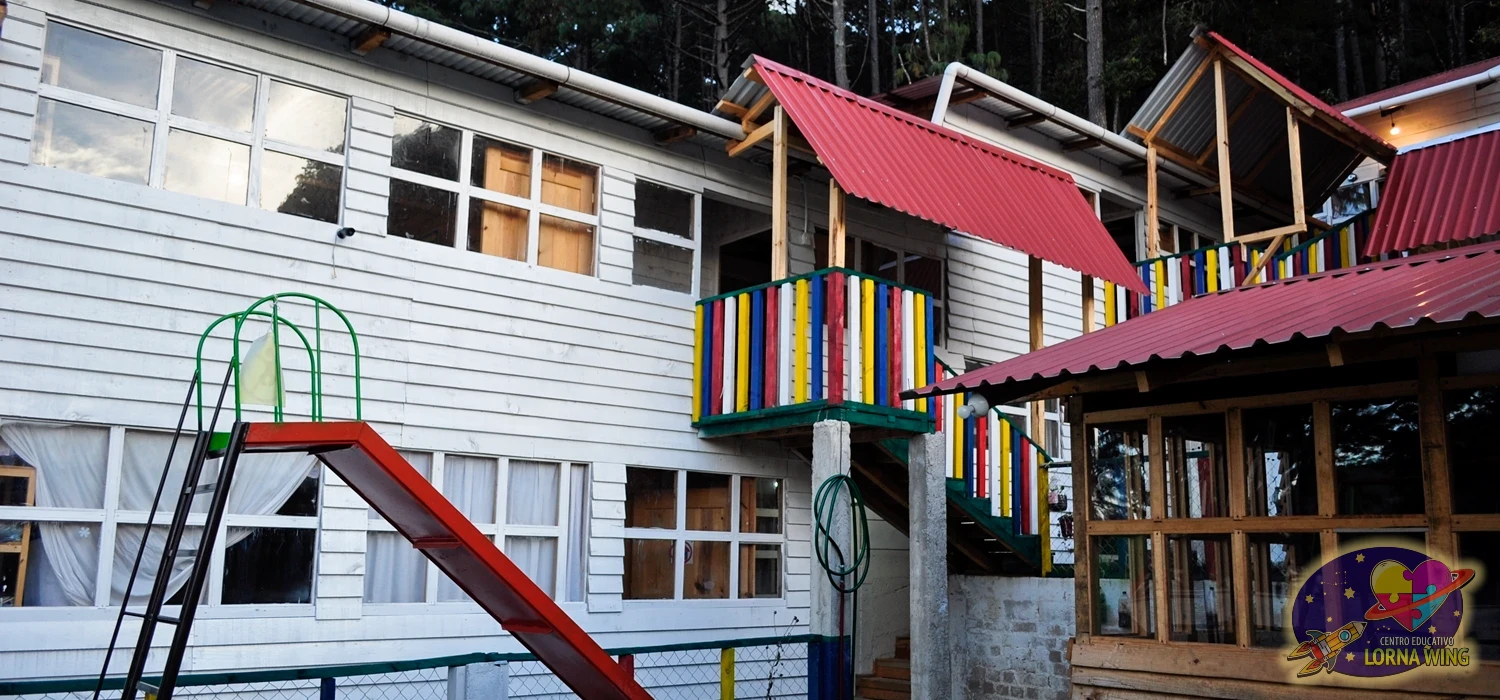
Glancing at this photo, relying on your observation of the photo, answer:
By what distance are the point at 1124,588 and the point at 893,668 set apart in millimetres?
5054

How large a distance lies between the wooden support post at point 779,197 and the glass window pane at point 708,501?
2168 millimetres

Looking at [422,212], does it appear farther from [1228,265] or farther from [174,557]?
[1228,265]

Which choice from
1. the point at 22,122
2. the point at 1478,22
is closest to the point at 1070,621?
the point at 22,122

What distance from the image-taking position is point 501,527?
34.5 feet

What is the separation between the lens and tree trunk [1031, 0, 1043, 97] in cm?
2986

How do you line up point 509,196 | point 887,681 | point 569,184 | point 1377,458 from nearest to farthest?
1. point 1377,458
2. point 509,196
3. point 569,184
4. point 887,681

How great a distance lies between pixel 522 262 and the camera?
11.1 metres

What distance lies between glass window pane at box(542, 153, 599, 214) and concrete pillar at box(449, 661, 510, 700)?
5041mm

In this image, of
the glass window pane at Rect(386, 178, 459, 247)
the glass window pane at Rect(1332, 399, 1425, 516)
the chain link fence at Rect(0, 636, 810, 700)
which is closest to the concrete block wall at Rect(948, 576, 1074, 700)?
the chain link fence at Rect(0, 636, 810, 700)

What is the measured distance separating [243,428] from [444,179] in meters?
5.26

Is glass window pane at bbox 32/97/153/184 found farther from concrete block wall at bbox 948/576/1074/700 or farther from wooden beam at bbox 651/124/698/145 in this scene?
concrete block wall at bbox 948/576/1074/700

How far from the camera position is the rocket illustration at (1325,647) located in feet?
23.2

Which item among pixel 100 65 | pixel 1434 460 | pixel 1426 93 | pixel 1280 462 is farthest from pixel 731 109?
pixel 1426 93

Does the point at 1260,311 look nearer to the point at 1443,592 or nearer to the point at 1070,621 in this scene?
the point at 1443,592
